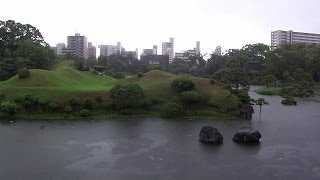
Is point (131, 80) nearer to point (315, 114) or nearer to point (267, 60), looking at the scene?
point (315, 114)

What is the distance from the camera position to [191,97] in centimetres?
4922

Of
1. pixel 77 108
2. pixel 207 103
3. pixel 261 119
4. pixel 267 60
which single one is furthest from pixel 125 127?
pixel 267 60

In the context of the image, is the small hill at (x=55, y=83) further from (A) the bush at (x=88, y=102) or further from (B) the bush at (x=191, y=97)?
(B) the bush at (x=191, y=97)

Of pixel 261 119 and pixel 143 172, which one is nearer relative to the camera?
pixel 143 172

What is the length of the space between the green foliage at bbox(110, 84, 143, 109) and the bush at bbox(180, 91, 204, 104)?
564 cm

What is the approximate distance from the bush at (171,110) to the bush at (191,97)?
7.69 feet

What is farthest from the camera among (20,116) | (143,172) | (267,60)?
(267,60)

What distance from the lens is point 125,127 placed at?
41.6 meters

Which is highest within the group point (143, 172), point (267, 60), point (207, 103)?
point (267, 60)

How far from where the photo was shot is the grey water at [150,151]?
87.2ft

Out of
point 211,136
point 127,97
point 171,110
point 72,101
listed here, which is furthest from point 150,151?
point 72,101

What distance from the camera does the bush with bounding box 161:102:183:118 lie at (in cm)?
4697

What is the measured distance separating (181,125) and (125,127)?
6172 millimetres

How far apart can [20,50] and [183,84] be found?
3184 cm
